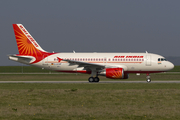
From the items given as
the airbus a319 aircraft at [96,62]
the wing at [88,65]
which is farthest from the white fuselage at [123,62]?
the wing at [88,65]

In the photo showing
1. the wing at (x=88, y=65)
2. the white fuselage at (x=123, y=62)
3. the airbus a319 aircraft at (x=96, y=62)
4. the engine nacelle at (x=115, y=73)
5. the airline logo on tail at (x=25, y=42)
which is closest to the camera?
the engine nacelle at (x=115, y=73)

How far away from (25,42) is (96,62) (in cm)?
1162

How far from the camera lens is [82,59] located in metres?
43.2

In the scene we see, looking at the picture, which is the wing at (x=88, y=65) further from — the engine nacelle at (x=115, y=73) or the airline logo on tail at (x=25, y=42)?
the airline logo on tail at (x=25, y=42)

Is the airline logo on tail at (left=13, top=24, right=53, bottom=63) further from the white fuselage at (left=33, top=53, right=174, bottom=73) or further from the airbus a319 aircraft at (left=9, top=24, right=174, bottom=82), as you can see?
the white fuselage at (left=33, top=53, right=174, bottom=73)

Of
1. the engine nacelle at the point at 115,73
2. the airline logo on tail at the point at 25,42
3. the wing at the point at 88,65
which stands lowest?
the engine nacelle at the point at 115,73

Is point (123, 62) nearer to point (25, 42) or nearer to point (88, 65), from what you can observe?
point (88, 65)

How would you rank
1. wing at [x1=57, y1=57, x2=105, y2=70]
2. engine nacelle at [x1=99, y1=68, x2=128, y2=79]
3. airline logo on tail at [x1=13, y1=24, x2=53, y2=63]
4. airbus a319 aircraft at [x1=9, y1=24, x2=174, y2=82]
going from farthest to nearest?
1. airline logo on tail at [x1=13, y1=24, x2=53, y2=63]
2. airbus a319 aircraft at [x1=9, y1=24, x2=174, y2=82]
3. wing at [x1=57, y1=57, x2=105, y2=70]
4. engine nacelle at [x1=99, y1=68, x2=128, y2=79]

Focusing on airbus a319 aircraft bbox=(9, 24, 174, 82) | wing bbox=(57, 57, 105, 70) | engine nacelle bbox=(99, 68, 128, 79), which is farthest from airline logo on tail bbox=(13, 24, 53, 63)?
engine nacelle bbox=(99, 68, 128, 79)

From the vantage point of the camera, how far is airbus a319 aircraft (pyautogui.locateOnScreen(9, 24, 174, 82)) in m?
41.9

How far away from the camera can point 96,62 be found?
42.8m

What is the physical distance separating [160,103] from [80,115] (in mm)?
6469

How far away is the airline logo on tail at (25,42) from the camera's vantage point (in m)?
44.9

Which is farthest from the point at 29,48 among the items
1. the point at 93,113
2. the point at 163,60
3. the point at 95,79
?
the point at 93,113
